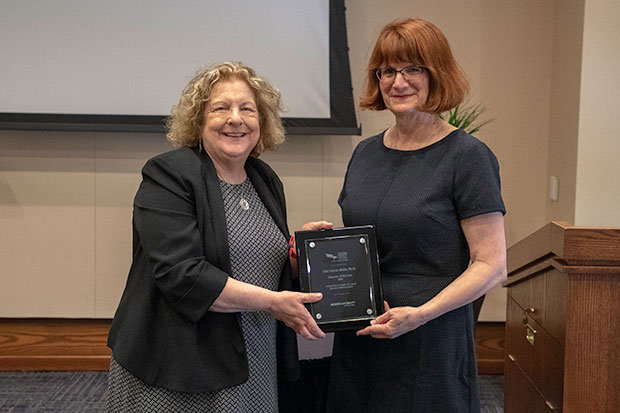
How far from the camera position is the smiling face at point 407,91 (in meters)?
1.74

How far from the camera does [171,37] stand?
12.3 ft

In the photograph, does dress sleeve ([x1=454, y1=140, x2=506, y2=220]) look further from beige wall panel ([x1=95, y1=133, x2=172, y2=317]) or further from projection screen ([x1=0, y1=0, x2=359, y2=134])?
beige wall panel ([x1=95, y1=133, x2=172, y2=317])

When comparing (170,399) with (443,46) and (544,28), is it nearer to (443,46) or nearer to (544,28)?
(443,46)

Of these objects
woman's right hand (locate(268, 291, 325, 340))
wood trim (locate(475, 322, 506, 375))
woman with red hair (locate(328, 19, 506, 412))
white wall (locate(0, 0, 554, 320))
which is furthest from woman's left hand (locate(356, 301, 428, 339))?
wood trim (locate(475, 322, 506, 375))

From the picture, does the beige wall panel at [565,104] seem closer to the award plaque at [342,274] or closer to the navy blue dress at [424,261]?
the navy blue dress at [424,261]

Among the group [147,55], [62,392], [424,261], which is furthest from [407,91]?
[62,392]

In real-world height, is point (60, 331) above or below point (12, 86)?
below

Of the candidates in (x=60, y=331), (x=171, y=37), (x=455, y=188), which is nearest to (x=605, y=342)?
(x=455, y=188)

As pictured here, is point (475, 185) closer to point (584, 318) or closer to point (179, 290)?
point (584, 318)

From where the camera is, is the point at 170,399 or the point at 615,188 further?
the point at 615,188

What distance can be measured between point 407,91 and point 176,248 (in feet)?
2.43

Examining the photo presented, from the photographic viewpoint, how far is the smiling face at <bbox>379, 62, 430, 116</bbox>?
1.74 meters

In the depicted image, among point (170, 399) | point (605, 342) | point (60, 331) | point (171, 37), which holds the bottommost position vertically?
point (60, 331)

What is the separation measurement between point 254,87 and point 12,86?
2476 millimetres
